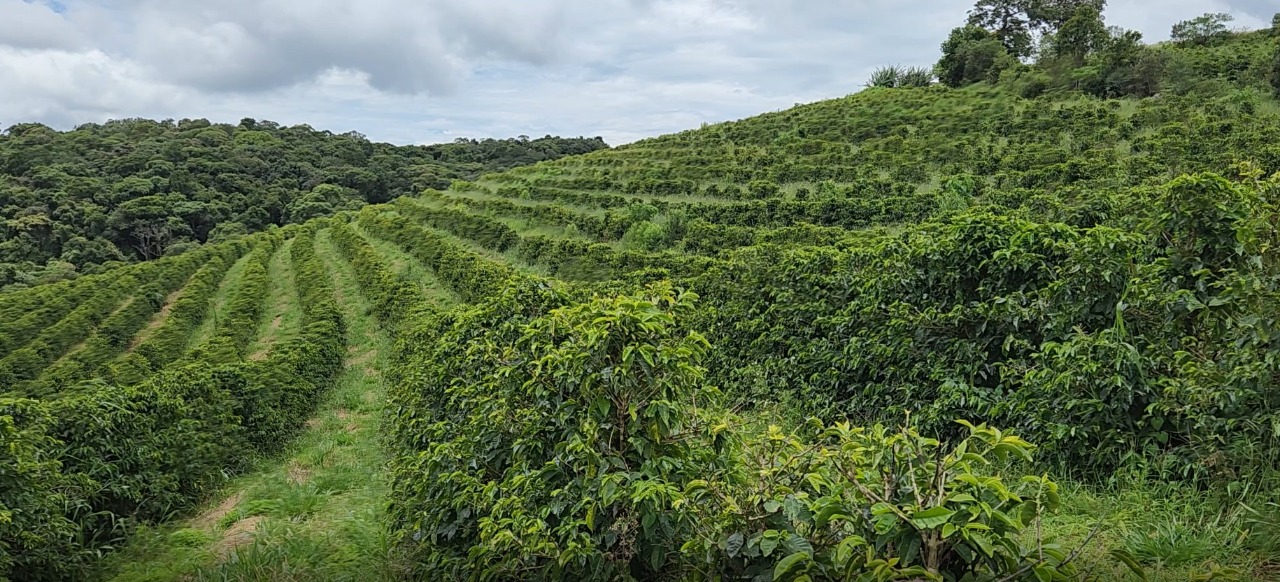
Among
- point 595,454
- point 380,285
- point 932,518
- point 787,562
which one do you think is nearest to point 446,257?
point 380,285

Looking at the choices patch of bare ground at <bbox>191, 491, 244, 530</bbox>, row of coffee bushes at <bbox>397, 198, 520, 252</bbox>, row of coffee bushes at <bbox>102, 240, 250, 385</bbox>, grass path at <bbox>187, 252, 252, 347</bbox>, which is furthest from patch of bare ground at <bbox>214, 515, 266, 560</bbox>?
row of coffee bushes at <bbox>397, 198, 520, 252</bbox>

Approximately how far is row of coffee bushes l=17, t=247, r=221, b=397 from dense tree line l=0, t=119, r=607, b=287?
37.3 ft

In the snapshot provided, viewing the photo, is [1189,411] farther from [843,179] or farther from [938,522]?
[843,179]

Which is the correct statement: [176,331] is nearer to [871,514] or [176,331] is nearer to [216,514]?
[216,514]

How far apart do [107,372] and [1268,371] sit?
22930mm

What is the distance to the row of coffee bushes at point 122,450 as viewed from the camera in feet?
18.0

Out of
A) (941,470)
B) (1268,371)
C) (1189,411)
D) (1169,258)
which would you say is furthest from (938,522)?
(1169,258)

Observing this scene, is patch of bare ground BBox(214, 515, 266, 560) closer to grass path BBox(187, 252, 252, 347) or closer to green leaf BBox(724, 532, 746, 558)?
green leaf BBox(724, 532, 746, 558)

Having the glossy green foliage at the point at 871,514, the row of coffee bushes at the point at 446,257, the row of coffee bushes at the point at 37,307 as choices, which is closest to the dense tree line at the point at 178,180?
the row of coffee bushes at the point at 37,307

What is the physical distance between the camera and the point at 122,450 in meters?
7.53

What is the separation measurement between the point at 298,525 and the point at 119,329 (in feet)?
81.8

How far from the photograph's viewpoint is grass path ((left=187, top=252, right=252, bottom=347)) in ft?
81.0

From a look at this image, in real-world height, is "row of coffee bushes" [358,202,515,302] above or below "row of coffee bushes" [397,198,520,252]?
below

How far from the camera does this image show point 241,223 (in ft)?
176
